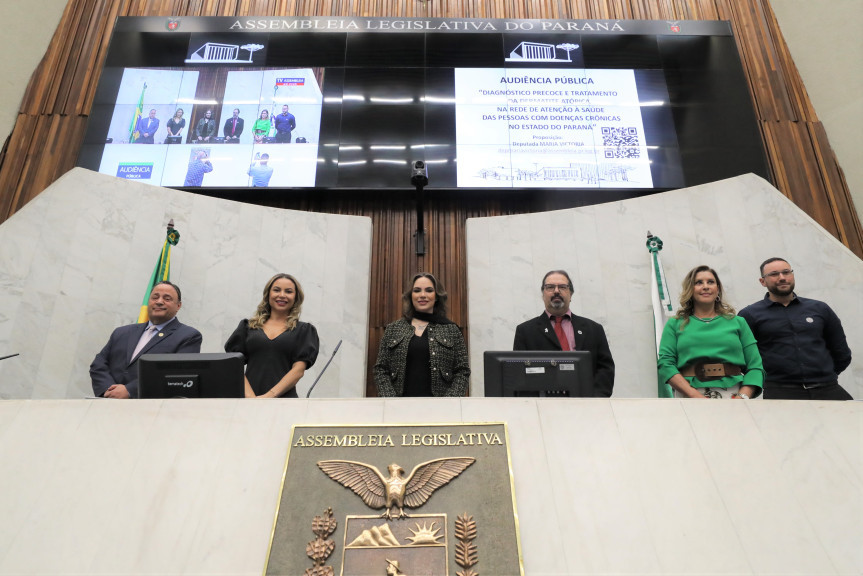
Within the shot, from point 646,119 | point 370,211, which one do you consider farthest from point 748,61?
point 370,211

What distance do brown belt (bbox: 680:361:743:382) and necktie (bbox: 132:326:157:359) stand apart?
2.60 m

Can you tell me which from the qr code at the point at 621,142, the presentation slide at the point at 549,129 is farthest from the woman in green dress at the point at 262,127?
the qr code at the point at 621,142

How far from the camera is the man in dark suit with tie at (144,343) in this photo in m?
2.91

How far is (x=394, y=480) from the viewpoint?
171cm

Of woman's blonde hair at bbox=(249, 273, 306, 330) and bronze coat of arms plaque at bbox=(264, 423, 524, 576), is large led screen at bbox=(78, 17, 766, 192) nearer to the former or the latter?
woman's blonde hair at bbox=(249, 273, 306, 330)

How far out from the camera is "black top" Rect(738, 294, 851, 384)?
2.94 meters

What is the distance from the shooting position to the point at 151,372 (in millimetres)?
2119

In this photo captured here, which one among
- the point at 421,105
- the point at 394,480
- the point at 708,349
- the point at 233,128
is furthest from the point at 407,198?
the point at 394,480

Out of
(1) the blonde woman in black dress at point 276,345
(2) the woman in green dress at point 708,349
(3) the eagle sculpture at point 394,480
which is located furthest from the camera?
(1) the blonde woman in black dress at point 276,345

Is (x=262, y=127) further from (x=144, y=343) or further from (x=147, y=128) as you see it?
(x=144, y=343)

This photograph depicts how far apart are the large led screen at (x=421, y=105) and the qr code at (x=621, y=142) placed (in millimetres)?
14

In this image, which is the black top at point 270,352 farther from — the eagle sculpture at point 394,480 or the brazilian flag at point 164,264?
the brazilian flag at point 164,264

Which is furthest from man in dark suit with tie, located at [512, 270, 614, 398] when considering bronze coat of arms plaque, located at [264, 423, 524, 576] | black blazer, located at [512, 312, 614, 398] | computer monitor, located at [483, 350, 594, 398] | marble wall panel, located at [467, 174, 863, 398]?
marble wall panel, located at [467, 174, 863, 398]

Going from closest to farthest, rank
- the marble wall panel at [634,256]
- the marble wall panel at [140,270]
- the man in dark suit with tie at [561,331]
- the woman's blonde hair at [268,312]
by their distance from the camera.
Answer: the woman's blonde hair at [268,312], the man in dark suit with tie at [561,331], the marble wall panel at [140,270], the marble wall panel at [634,256]
